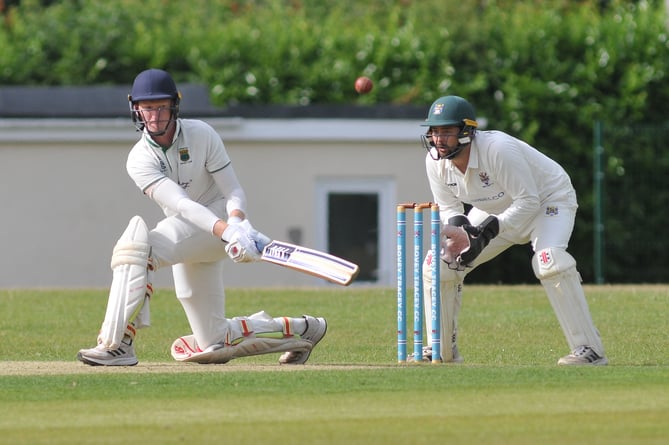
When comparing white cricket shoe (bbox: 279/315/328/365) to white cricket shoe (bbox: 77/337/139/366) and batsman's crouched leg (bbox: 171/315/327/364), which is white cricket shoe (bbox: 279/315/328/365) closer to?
batsman's crouched leg (bbox: 171/315/327/364)

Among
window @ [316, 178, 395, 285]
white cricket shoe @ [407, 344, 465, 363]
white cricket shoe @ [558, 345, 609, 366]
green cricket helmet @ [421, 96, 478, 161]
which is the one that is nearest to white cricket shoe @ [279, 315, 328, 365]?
white cricket shoe @ [407, 344, 465, 363]

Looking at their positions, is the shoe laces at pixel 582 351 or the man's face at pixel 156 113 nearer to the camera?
the man's face at pixel 156 113

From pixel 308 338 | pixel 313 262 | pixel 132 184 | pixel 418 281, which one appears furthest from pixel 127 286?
pixel 132 184

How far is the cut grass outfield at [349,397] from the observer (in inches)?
218

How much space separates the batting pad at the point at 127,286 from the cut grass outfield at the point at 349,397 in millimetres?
223

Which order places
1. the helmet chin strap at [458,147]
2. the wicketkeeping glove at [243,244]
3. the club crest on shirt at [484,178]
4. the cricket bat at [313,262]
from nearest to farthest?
the cricket bat at [313,262], the wicketkeeping glove at [243,244], the helmet chin strap at [458,147], the club crest on shirt at [484,178]

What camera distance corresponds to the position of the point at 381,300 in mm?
12906

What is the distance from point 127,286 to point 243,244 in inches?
25.9

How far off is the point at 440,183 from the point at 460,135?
0.41m

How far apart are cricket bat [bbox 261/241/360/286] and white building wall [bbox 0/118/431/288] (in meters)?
9.75

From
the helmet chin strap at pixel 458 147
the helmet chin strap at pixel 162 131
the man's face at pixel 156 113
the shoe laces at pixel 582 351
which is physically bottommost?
the shoe laces at pixel 582 351

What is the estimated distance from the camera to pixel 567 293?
7.60 metres

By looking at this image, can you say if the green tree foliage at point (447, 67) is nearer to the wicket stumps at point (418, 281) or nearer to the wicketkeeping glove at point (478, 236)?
the wicketkeeping glove at point (478, 236)

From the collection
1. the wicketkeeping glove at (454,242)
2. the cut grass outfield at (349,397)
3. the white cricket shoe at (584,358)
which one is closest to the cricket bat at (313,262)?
the cut grass outfield at (349,397)
